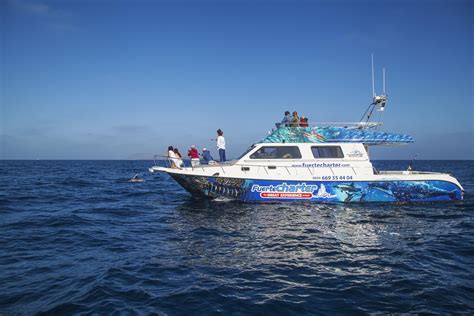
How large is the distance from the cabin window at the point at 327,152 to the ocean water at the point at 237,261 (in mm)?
2857

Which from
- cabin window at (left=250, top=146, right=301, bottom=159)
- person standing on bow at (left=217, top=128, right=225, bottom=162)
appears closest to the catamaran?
cabin window at (left=250, top=146, right=301, bottom=159)

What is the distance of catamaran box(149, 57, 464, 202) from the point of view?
13.7 meters

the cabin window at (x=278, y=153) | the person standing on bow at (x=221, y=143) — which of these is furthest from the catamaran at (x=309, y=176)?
the person standing on bow at (x=221, y=143)

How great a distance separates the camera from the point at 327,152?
1433 cm

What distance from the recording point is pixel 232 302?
5031 mm

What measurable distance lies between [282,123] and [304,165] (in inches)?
101

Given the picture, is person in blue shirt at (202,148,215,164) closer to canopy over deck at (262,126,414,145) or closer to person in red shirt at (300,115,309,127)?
→ canopy over deck at (262,126,414,145)

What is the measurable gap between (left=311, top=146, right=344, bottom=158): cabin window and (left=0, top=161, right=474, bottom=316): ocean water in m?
2.86

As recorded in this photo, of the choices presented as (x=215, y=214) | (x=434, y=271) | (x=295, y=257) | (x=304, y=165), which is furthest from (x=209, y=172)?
(x=434, y=271)

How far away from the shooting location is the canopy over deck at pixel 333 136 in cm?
1440

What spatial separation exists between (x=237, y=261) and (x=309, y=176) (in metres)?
7.72

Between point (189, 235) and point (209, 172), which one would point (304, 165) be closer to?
point (209, 172)

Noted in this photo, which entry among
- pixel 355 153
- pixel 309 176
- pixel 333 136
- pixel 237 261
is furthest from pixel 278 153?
pixel 237 261

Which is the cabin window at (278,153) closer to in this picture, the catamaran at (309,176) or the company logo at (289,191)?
the catamaran at (309,176)
